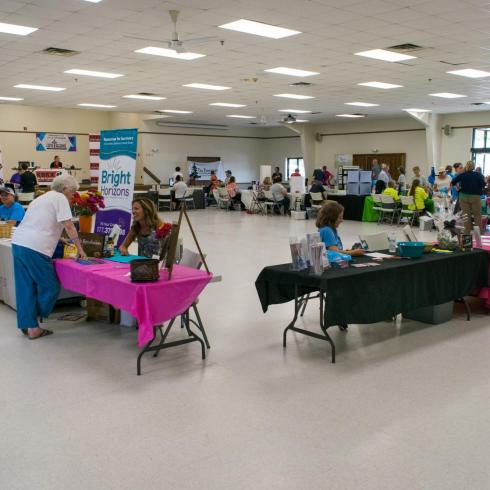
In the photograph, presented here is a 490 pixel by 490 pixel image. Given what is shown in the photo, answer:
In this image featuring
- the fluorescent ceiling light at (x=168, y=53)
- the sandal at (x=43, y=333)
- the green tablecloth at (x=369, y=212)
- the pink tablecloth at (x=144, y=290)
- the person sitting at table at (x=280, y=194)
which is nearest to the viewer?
the pink tablecloth at (x=144, y=290)

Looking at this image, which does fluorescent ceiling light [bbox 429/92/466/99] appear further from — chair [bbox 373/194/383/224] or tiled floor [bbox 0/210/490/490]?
tiled floor [bbox 0/210/490/490]

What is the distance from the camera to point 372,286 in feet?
13.7

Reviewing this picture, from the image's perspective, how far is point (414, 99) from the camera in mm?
14938

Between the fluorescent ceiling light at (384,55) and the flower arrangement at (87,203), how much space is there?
5.41 m

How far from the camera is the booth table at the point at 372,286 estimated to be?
3977 millimetres

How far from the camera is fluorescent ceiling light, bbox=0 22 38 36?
23.5ft

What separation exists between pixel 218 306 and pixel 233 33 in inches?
152

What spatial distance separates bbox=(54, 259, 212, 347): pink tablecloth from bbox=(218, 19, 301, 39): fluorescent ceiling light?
13.2 feet

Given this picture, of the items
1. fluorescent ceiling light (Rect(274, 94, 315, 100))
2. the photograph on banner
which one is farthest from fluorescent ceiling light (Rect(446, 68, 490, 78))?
the photograph on banner

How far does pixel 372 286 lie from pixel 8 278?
3454mm

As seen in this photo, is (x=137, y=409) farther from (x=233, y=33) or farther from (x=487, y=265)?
(x=233, y=33)

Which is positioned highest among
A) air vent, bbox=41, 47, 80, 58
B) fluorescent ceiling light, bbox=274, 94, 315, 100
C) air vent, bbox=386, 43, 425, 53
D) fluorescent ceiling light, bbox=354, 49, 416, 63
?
fluorescent ceiling light, bbox=274, 94, 315, 100

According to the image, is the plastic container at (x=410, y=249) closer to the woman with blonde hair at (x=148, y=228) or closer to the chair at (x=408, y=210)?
the woman with blonde hair at (x=148, y=228)

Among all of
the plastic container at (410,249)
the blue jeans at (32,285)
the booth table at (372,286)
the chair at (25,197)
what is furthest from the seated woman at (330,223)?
the chair at (25,197)
